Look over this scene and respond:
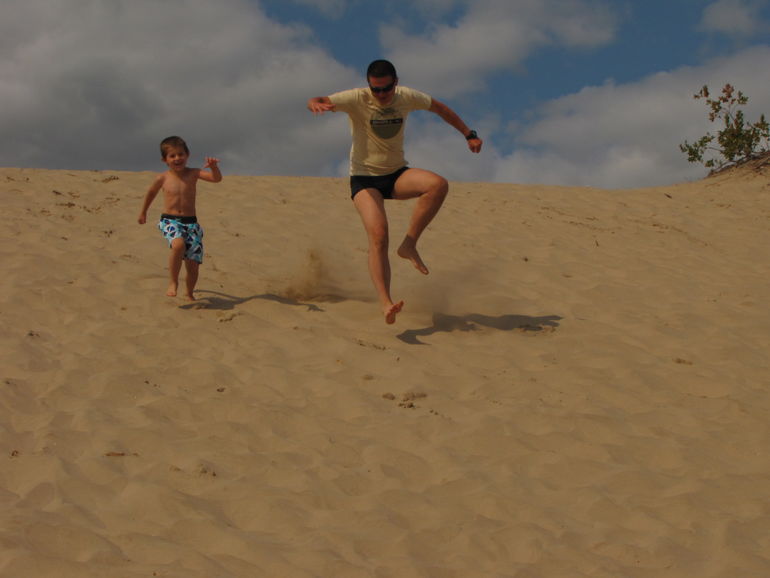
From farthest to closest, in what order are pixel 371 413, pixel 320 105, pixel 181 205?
pixel 181 205 → pixel 320 105 → pixel 371 413

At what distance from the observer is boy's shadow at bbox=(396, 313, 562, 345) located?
5.08 metres

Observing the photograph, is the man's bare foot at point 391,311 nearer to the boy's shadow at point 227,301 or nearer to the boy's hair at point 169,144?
the boy's shadow at point 227,301

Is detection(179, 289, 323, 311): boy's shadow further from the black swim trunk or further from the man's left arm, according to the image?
the man's left arm

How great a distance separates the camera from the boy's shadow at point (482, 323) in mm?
5081

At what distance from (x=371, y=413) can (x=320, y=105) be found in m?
2.11

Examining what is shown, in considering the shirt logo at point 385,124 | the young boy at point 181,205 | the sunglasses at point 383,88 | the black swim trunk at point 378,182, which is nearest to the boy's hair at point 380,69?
the sunglasses at point 383,88

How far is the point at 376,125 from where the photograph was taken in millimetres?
4844

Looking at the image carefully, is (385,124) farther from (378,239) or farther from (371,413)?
(371,413)

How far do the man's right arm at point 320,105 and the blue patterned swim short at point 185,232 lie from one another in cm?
143

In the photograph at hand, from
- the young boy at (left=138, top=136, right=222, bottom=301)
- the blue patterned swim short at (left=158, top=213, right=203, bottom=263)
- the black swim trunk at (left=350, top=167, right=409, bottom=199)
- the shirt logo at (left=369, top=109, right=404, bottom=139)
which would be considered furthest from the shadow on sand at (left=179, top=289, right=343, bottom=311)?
the shirt logo at (left=369, top=109, right=404, bottom=139)

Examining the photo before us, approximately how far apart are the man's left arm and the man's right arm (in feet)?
2.65

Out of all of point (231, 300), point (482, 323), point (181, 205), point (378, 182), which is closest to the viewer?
point (378, 182)

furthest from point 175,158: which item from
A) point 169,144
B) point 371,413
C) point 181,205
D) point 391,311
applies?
point 371,413

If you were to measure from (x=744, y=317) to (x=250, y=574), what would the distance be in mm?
4861
